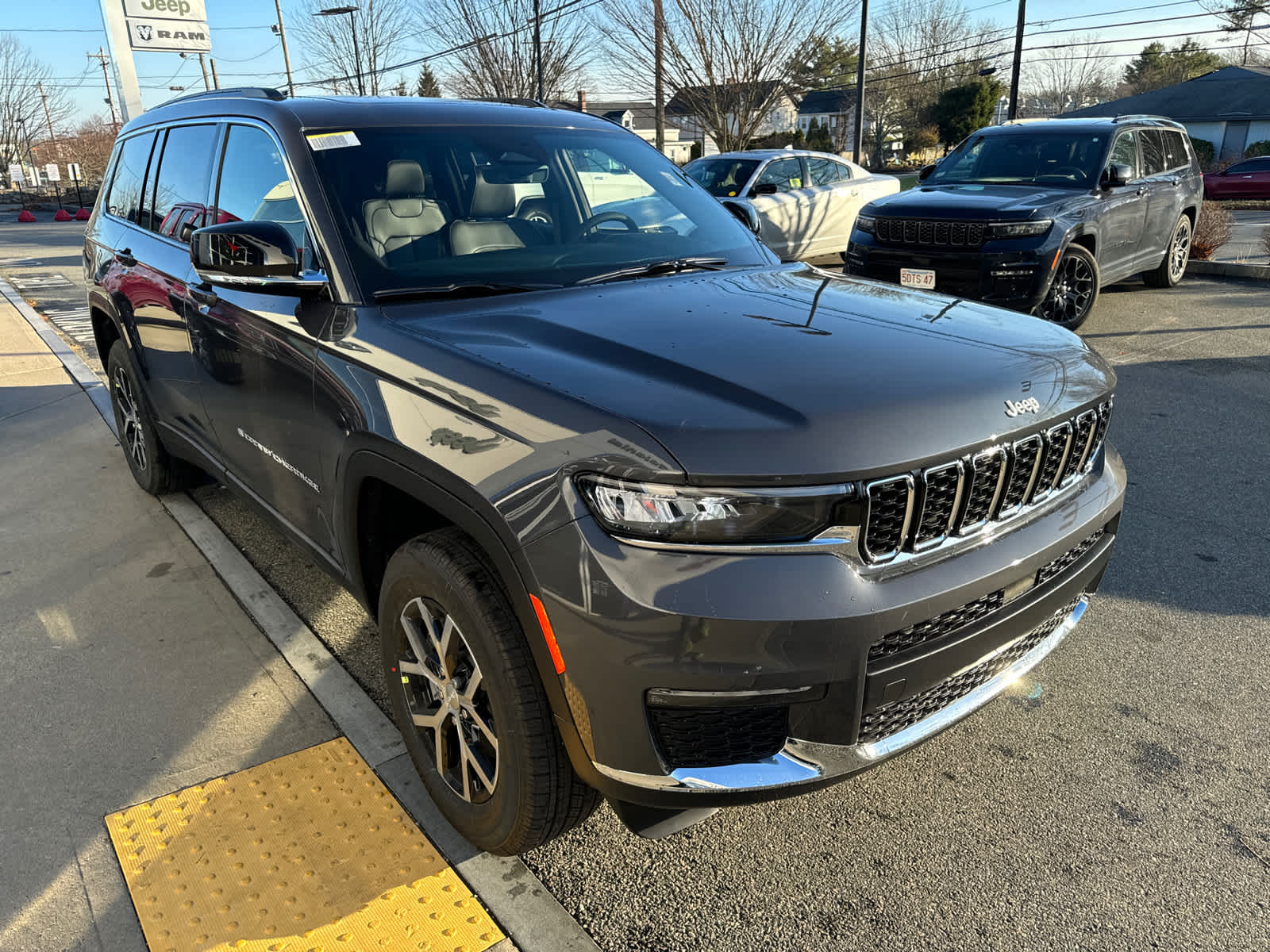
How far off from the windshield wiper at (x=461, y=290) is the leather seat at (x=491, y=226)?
0.57 ft

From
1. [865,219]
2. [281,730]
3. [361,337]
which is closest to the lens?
[361,337]

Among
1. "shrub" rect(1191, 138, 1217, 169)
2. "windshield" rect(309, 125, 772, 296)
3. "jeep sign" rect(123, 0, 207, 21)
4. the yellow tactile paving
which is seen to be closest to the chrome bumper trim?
the yellow tactile paving

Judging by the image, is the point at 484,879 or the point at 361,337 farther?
the point at 361,337

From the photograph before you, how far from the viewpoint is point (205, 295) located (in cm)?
339

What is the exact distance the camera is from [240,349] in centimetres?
312

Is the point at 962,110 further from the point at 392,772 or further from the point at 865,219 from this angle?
the point at 392,772

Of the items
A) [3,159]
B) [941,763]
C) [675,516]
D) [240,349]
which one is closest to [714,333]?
[675,516]

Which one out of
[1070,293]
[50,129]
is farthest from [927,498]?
[50,129]

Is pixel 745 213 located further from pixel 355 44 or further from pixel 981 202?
pixel 355 44

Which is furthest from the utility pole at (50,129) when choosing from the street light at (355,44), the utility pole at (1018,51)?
the utility pole at (1018,51)

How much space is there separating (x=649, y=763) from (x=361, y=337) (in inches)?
53.9

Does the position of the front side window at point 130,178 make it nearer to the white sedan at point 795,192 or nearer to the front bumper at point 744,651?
the front bumper at point 744,651

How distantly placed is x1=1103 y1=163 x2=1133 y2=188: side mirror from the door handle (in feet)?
26.0

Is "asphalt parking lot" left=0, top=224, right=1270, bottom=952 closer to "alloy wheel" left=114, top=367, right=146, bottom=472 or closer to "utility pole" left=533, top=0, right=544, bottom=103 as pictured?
"alloy wheel" left=114, top=367, right=146, bottom=472
